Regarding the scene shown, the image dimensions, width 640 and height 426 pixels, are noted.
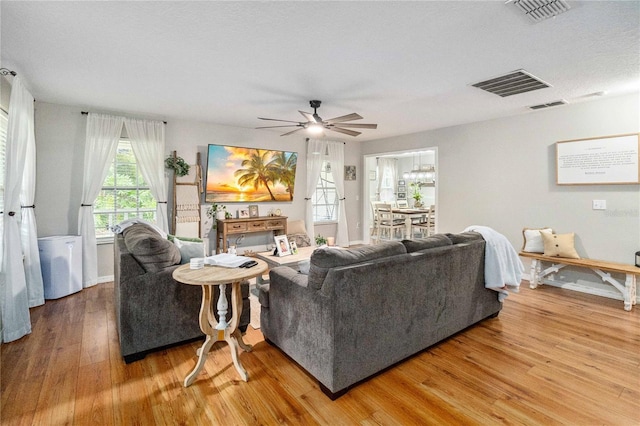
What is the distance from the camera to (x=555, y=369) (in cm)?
236

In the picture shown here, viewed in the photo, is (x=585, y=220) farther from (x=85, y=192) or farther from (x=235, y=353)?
(x=85, y=192)

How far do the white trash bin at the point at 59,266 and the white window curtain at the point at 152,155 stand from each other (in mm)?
1116

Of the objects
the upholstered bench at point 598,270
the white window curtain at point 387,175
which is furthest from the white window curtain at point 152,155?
the white window curtain at point 387,175

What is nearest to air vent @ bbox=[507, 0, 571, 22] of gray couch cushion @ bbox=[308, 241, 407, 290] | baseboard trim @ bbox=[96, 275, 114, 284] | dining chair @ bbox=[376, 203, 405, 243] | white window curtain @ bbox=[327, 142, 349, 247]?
gray couch cushion @ bbox=[308, 241, 407, 290]

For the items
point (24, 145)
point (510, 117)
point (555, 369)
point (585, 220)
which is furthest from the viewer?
point (510, 117)

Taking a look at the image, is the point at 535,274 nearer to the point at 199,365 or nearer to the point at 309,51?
the point at 309,51

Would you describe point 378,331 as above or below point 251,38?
below

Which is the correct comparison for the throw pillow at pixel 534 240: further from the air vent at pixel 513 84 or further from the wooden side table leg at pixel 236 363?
the wooden side table leg at pixel 236 363

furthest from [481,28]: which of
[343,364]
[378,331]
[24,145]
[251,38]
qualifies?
[24,145]

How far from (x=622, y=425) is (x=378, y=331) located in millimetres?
1426

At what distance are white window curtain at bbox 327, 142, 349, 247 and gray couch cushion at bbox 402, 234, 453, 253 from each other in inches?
167

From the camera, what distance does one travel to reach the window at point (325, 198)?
6.90m

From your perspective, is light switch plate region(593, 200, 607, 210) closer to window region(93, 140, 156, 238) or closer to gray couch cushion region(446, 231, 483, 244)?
gray couch cushion region(446, 231, 483, 244)

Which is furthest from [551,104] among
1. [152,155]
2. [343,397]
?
[152,155]
